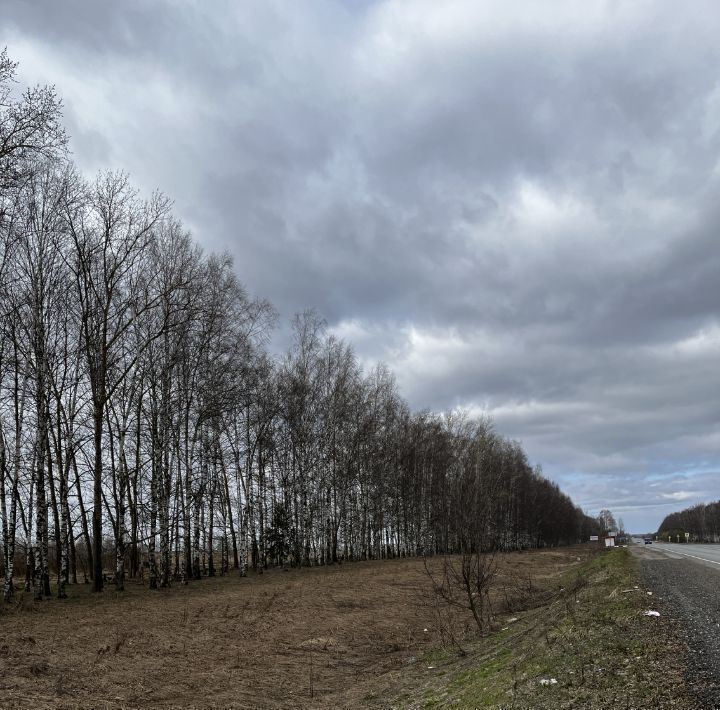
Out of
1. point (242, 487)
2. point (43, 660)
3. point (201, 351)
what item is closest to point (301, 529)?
point (242, 487)

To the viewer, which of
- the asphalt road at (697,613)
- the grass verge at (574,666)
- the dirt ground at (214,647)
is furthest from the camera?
the dirt ground at (214,647)

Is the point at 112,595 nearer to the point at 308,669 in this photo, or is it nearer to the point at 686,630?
the point at 308,669

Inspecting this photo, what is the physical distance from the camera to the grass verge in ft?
21.0

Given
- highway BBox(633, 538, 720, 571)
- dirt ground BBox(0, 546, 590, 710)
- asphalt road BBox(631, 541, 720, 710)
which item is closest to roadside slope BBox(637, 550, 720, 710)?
asphalt road BBox(631, 541, 720, 710)

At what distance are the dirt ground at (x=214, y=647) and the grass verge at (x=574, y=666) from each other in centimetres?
143

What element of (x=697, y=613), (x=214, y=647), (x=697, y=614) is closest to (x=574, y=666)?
(x=697, y=614)

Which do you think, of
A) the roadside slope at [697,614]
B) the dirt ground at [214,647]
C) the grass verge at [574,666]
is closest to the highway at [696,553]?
the roadside slope at [697,614]

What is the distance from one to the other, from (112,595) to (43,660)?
10618mm

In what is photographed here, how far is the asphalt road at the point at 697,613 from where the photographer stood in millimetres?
→ 6254

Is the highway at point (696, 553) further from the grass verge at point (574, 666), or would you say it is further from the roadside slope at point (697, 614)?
the grass verge at point (574, 666)

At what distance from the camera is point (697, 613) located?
10539mm

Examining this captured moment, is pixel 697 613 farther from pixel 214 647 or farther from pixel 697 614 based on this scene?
pixel 214 647

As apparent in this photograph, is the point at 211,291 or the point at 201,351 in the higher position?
the point at 211,291

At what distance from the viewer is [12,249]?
19.2 metres
